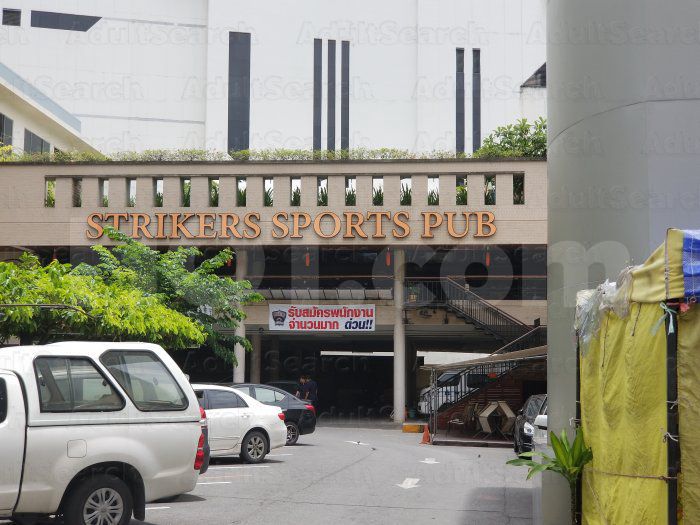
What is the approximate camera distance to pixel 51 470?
8461 millimetres

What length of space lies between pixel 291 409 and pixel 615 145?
14.6 meters

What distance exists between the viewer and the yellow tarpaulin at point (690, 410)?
18.2ft

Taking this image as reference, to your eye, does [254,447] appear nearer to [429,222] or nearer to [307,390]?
[307,390]

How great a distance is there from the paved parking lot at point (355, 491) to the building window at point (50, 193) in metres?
18.9

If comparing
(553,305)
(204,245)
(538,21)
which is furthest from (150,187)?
(538,21)

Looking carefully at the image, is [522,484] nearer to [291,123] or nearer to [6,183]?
[6,183]

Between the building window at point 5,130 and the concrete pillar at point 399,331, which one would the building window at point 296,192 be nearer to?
the concrete pillar at point 399,331

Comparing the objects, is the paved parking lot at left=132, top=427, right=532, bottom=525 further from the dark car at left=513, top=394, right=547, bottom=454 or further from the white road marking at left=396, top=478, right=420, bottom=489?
the dark car at left=513, top=394, right=547, bottom=454

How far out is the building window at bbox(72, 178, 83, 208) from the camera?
115 ft

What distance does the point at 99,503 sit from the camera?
876cm

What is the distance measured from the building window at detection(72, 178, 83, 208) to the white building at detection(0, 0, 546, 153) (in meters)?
21.0

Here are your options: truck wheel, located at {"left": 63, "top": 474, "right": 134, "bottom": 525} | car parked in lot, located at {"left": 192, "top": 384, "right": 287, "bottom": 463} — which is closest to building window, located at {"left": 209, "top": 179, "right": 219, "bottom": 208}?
car parked in lot, located at {"left": 192, "top": 384, "right": 287, "bottom": 463}

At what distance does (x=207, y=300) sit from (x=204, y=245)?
33.9 feet

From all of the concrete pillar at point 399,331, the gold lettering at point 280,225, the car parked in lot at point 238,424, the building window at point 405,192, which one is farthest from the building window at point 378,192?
the car parked in lot at point 238,424
